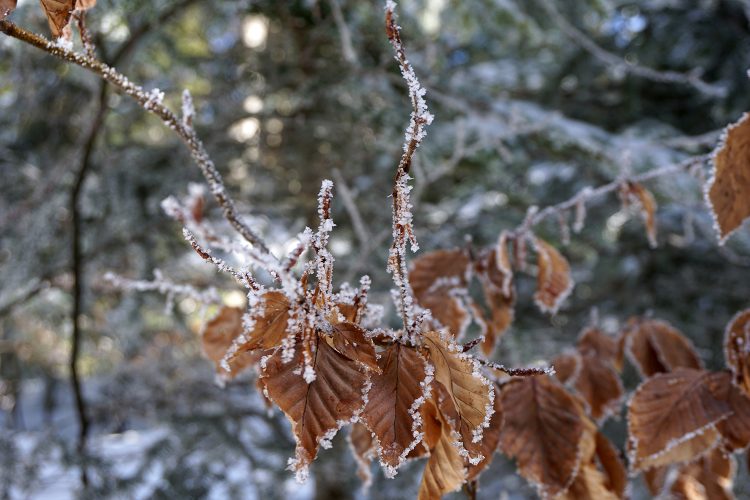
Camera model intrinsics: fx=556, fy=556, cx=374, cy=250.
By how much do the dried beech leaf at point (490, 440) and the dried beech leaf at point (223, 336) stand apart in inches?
15.9

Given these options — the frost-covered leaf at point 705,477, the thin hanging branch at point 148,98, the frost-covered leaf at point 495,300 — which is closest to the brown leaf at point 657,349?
the frost-covered leaf at point 705,477

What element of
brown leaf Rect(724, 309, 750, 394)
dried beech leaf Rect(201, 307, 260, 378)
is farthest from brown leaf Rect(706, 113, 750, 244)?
dried beech leaf Rect(201, 307, 260, 378)

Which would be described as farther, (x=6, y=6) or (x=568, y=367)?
(x=568, y=367)

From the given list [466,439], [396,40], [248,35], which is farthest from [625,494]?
[248,35]

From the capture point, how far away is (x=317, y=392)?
23.3 inches

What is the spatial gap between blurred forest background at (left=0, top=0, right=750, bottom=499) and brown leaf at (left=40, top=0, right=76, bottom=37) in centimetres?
101

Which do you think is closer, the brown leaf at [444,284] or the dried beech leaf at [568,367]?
the brown leaf at [444,284]

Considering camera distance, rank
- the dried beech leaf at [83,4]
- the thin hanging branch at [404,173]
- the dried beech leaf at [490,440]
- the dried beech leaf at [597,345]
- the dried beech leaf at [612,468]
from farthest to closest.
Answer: the dried beech leaf at [597,345]
the dried beech leaf at [612,468]
the dried beech leaf at [490,440]
the dried beech leaf at [83,4]
the thin hanging branch at [404,173]

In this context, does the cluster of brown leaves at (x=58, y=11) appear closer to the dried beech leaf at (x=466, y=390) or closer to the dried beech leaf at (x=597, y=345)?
the dried beech leaf at (x=466, y=390)

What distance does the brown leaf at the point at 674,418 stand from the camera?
0.82 metres

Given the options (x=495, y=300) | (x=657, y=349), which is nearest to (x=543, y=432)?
(x=495, y=300)

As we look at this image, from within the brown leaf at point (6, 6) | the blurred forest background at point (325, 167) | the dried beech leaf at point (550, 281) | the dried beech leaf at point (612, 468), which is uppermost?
the blurred forest background at point (325, 167)

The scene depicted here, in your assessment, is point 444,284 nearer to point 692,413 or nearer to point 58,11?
point 692,413

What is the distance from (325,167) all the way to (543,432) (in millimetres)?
2169
